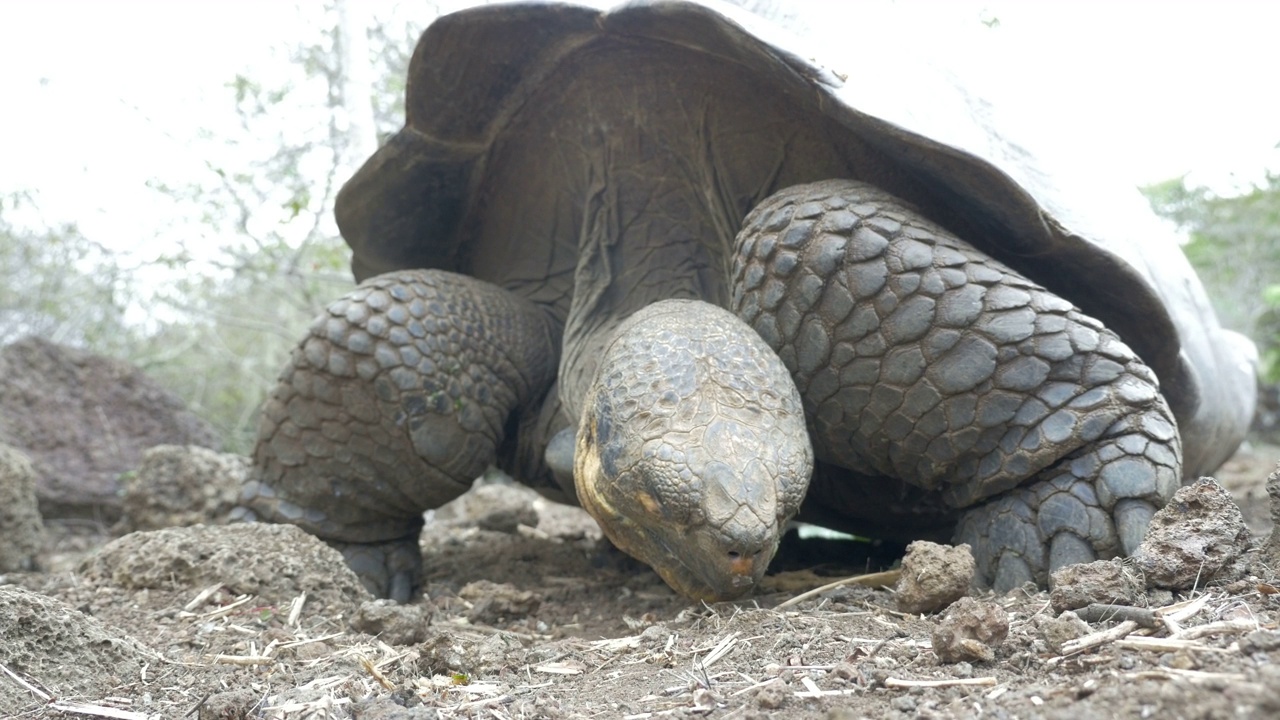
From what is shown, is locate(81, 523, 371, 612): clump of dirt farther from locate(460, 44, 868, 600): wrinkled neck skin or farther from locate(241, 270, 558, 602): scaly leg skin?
locate(460, 44, 868, 600): wrinkled neck skin

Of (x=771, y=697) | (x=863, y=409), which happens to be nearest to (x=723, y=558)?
(x=771, y=697)

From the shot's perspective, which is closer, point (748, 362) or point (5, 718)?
A: point (5, 718)

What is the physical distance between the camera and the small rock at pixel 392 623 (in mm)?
2441

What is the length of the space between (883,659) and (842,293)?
1105 mm

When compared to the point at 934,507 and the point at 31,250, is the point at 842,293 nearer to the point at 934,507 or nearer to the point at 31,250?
the point at 934,507

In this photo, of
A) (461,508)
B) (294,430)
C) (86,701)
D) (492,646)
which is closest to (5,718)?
(86,701)

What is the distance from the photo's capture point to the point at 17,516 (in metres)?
4.20

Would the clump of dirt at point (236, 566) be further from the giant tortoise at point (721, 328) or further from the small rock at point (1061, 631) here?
the small rock at point (1061, 631)

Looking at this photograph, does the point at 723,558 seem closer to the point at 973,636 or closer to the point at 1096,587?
the point at 973,636

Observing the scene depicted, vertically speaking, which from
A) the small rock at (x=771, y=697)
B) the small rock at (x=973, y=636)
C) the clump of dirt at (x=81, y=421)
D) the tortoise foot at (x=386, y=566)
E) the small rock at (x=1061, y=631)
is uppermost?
the small rock at (x=1061, y=631)

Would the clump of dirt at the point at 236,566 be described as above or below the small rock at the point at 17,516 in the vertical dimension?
above

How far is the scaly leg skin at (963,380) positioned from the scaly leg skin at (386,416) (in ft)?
3.74

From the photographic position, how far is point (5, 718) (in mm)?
1800

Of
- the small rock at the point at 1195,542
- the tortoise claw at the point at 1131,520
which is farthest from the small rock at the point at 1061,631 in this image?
the tortoise claw at the point at 1131,520
